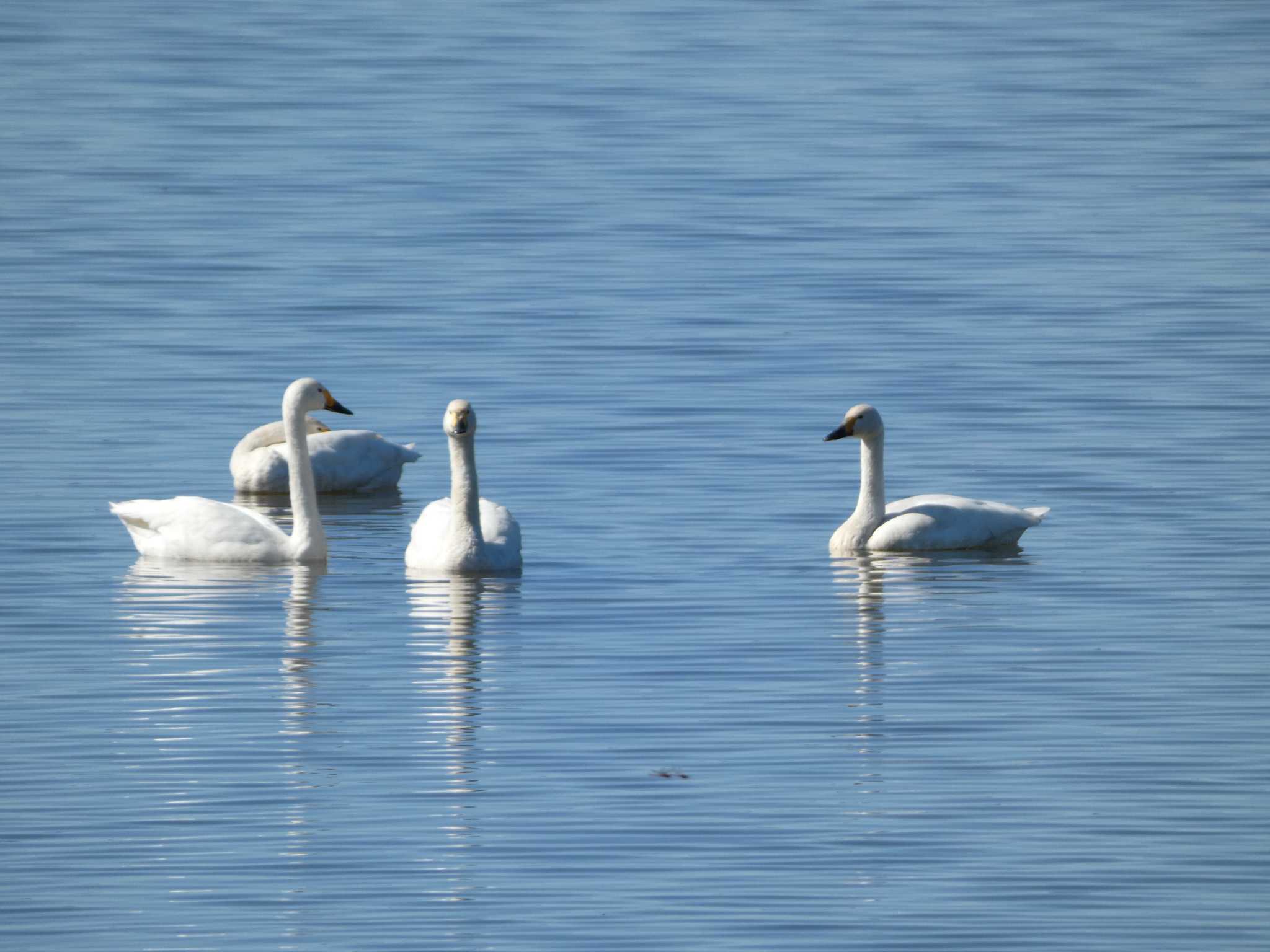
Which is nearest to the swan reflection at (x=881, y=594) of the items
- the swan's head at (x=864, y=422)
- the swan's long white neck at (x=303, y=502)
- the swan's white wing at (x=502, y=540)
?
the swan's head at (x=864, y=422)

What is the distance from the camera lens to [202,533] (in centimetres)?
1575

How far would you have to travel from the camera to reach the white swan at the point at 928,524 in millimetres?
15984

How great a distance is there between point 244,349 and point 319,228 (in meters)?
6.76

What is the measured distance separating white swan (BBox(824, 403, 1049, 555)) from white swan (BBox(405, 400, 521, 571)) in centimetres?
189

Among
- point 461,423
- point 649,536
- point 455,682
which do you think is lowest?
point 455,682

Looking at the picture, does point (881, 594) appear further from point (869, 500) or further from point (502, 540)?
point (502, 540)

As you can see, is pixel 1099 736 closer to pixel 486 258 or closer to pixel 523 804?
pixel 523 804

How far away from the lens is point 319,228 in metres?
28.5

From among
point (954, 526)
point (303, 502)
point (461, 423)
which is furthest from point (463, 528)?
point (954, 526)

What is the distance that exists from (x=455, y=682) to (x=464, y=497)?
307 cm

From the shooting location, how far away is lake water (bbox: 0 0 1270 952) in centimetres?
988

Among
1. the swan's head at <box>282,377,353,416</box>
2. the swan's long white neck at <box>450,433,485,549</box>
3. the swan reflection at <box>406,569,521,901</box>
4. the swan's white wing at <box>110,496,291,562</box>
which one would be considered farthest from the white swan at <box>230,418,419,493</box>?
the swan reflection at <box>406,569,521,901</box>

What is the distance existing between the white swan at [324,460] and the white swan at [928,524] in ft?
11.2

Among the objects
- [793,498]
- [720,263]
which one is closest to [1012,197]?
[720,263]
